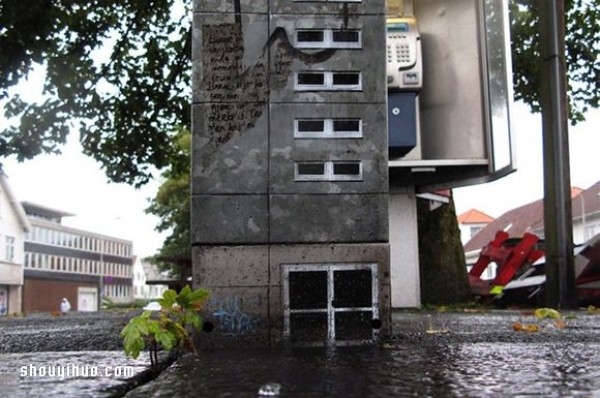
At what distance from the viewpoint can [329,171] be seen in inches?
147

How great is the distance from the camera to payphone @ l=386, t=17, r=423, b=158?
28.8 feet

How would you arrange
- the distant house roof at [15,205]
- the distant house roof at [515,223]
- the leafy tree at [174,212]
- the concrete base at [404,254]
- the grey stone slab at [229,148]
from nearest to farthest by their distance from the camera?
the grey stone slab at [229,148], the concrete base at [404,254], the leafy tree at [174,212], the distant house roof at [515,223], the distant house roof at [15,205]

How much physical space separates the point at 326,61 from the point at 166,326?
1.68 meters

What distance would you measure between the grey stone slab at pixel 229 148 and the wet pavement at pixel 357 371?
2.83ft

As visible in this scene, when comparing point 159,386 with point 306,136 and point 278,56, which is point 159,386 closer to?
point 306,136

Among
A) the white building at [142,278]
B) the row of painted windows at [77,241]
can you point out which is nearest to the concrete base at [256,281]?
the row of painted windows at [77,241]

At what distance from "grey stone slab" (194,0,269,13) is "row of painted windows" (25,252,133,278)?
63452 mm

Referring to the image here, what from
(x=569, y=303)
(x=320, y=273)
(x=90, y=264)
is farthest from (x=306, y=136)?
(x=90, y=264)

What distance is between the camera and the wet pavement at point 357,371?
7.23ft

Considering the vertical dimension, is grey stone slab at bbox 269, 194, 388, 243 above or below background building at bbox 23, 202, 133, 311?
below

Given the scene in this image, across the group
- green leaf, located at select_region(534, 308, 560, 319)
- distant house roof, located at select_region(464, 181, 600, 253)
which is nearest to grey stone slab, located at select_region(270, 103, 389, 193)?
green leaf, located at select_region(534, 308, 560, 319)

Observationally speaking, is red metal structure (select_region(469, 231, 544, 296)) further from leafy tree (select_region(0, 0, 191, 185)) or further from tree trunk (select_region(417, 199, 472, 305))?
leafy tree (select_region(0, 0, 191, 185))

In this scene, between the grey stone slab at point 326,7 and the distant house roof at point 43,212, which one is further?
the distant house roof at point 43,212

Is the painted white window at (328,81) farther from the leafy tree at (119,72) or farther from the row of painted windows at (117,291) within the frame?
the row of painted windows at (117,291)
